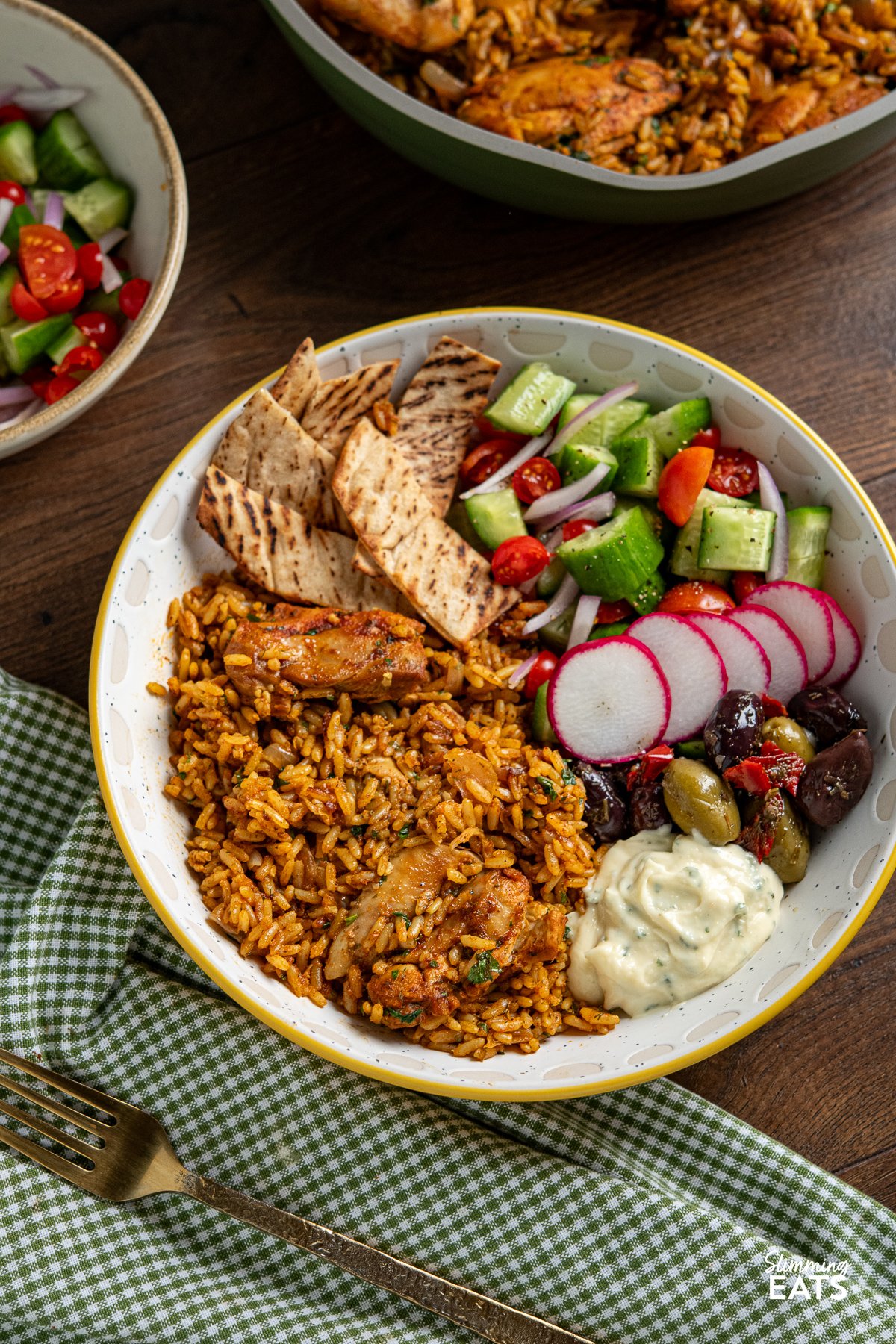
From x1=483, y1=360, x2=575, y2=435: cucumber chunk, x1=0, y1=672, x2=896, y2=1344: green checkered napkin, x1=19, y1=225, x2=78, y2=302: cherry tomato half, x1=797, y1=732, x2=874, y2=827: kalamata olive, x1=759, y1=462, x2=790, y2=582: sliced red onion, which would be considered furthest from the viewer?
x1=19, y1=225, x2=78, y2=302: cherry tomato half

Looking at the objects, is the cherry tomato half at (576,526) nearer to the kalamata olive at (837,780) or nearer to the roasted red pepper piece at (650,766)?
the roasted red pepper piece at (650,766)

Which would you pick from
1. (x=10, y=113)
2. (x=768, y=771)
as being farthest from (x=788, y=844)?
(x=10, y=113)

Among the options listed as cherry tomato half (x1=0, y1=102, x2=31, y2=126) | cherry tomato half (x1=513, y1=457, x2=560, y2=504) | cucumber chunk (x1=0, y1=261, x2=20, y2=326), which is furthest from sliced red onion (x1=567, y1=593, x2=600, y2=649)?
cherry tomato half (x1=0, y1=102, x2=31, y2=126)

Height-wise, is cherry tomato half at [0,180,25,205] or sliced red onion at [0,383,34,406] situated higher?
cherry tomato half at [0,180,25,205]

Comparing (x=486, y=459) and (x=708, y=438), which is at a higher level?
(x=708, y=438)

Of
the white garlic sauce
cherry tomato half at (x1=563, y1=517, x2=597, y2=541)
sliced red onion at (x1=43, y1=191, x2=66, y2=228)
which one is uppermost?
sliced red onion at (x1=43, y1=191, x2=66, y2=228)

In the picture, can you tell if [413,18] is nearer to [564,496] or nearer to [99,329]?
[99,329]

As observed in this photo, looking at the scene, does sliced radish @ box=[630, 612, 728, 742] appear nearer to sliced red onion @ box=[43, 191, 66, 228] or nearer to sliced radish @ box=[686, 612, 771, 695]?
sliced radish @ box=[686, 612, 771, 695]
